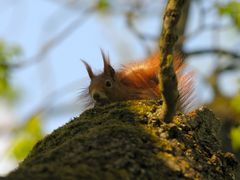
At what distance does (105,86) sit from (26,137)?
3227mm

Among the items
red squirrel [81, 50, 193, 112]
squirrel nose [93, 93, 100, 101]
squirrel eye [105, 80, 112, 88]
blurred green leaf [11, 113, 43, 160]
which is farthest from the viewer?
blurred green leaf [11, 113, 43, 160]

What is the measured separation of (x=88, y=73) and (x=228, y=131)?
1969 mm

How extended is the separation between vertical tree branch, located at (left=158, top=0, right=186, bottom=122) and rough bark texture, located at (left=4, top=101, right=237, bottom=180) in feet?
0.90

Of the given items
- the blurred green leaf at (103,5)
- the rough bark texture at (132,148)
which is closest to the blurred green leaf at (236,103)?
the blurred green leaf at (103,5)

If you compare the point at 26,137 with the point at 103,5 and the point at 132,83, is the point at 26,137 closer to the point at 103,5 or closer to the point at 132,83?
the point at 103,5

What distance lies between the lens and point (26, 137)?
8.93 meters

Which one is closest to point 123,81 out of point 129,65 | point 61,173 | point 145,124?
point 129,65

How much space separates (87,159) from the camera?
9.44ft

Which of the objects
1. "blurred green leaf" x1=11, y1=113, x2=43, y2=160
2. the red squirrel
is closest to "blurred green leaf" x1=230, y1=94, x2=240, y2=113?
the red squirrel

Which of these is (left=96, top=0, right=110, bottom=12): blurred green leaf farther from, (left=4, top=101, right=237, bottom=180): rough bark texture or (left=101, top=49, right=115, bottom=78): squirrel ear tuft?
(left=4, top=101, right=237, bottom=180): rough bark texture

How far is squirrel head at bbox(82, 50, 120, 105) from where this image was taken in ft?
19.2

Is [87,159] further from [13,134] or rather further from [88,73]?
[13,134]

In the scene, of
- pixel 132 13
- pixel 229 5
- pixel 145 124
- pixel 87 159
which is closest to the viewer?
pixel 87 159

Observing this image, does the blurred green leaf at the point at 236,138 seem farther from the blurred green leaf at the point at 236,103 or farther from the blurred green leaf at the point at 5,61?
the blurred green leaf at the point at 5,61
